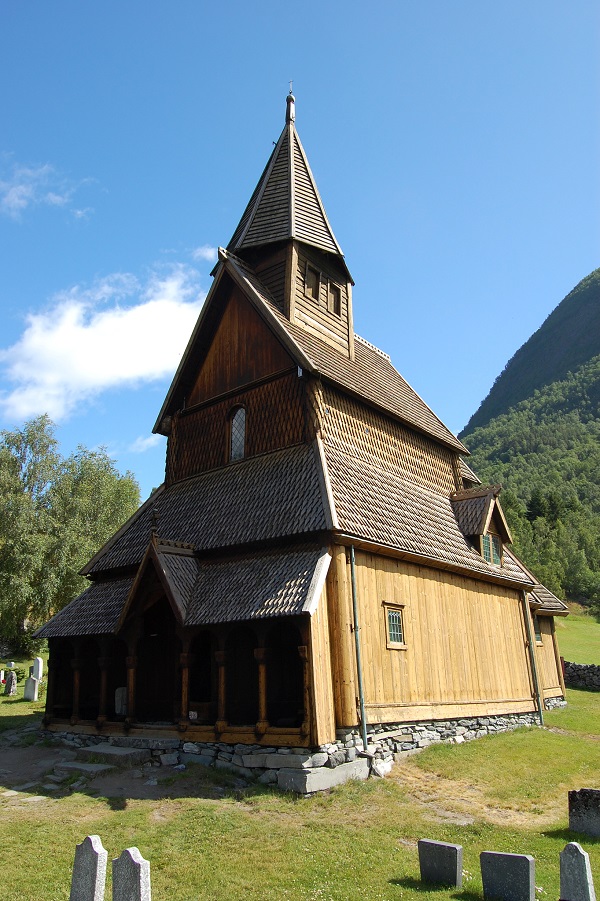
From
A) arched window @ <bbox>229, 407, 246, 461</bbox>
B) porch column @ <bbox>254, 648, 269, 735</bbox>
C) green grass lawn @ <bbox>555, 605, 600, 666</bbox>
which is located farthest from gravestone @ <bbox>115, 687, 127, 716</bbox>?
green grass lawn @ <bbox>555, 605, 600, 666</bbox>

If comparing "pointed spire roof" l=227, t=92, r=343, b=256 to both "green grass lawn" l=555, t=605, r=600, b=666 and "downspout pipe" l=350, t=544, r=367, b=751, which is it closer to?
"downspout pipe" l=350, t=544, r=367, b=751

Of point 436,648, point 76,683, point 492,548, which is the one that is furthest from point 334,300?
point 76,683

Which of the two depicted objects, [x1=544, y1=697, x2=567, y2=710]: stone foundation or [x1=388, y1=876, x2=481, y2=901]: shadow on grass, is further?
[x1=544, y1=697, x2=567, y2=710]: stone foundation

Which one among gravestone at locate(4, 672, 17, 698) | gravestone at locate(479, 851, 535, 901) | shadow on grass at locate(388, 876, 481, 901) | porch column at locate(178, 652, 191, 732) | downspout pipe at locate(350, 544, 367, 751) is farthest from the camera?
gravestone at locate(4, 672, 17, 698)

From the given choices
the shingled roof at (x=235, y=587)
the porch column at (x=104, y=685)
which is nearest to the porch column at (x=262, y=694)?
the shingled roof at (x=235, y=587)

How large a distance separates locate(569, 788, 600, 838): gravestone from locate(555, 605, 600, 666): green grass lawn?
91.7 feet

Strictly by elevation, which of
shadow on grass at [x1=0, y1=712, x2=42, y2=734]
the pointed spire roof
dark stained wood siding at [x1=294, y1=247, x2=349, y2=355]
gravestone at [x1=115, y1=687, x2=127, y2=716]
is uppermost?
the pointed spire roof

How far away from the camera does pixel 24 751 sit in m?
16.5

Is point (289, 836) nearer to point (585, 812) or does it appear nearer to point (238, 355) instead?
point (585, 812)

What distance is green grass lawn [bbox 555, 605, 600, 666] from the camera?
124ft

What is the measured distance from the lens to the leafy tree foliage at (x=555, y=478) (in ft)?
251

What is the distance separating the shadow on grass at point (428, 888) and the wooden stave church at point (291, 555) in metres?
4.64

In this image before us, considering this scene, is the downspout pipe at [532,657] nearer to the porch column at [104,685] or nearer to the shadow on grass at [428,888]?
the porch column at [104,685]

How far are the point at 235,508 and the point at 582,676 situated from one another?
75.3 ft
